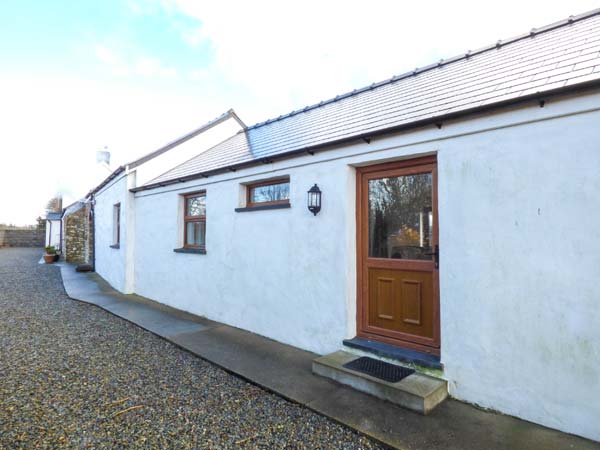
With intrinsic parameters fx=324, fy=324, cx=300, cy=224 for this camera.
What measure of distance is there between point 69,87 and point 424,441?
11.5 m

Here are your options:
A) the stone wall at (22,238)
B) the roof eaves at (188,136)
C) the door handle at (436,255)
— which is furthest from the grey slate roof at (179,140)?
the stone wall at (22,238)

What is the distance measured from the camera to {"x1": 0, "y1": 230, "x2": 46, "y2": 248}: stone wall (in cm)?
2878

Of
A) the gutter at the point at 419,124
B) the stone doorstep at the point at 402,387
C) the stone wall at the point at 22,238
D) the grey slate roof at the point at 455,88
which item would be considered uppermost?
the grey slate roof at the point at 455,88

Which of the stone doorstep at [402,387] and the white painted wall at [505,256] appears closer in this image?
the white painted wall at [505,256]

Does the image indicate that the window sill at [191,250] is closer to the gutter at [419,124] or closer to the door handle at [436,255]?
the gutter at [419,124]

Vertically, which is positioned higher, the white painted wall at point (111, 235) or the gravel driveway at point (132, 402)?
the white painted wall at point (111, 235)

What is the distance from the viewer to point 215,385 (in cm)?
370

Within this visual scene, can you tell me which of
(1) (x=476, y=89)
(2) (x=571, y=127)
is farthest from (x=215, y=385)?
(1) (x=476, y=89)

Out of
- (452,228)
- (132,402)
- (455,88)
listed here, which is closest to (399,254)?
(452,228)

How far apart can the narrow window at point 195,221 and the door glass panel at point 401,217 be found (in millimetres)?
4252

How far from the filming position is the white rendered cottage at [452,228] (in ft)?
8.80

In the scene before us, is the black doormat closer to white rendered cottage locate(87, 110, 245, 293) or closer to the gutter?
the gutter

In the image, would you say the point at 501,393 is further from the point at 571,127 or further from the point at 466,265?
the point at 571,127

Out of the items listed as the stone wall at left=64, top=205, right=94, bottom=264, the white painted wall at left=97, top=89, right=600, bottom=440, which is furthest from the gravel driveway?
the stone wall at left=64, top=205, right=94, bottom=264
